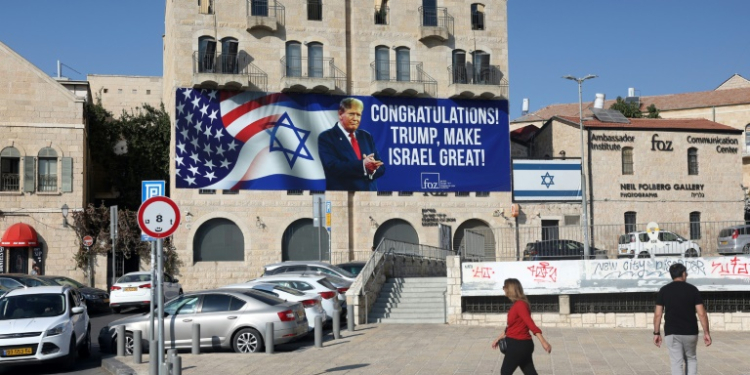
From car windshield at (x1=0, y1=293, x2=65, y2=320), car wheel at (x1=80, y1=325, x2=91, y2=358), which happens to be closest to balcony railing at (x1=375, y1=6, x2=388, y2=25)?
car wheel at (x1=80, y1=325, x2=91, y2=358)

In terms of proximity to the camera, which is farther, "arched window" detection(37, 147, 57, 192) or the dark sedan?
"arched window" detection(37, 147, 57, 192)

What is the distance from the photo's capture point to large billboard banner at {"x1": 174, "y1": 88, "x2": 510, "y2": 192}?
1663 inches

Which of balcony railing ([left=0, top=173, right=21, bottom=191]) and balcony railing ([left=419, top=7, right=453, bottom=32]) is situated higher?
balcony railing ([left=419, top=7, right=453, bottom=32])

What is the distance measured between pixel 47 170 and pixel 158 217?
1217 inches

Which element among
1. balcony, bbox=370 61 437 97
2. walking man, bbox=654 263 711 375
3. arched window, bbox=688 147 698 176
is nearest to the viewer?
walking man, bbox=654 263 711 375

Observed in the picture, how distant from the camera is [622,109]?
2598 inches

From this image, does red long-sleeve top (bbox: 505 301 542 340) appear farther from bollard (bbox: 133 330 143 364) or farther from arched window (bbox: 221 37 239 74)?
arched window (bbox: 221 37 239 74)

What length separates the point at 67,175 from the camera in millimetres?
41375

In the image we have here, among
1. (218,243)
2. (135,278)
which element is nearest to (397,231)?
(218,243)

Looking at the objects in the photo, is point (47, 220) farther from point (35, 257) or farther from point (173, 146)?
point (173, 146)

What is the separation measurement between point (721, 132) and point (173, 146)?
29749 mm

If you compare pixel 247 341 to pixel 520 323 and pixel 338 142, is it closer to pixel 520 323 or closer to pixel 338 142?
pixel 520 323

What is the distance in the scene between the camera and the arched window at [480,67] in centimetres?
4644

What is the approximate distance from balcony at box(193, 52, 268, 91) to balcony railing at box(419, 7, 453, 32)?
29.4 feet
